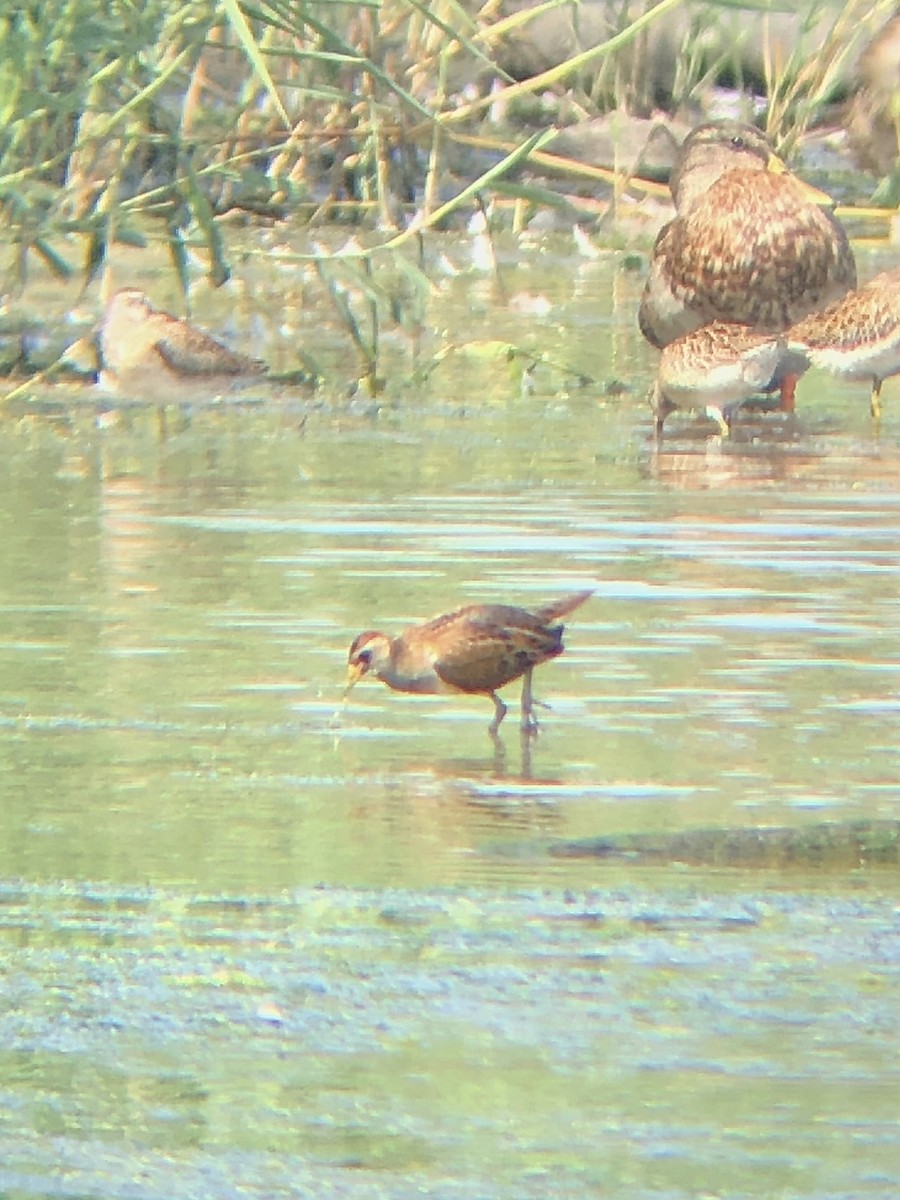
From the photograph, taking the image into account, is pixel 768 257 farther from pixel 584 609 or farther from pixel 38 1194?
pixel 38 1194

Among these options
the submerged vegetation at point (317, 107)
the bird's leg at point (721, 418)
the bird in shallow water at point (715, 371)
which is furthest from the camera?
the bird's leg at point (721, 418)

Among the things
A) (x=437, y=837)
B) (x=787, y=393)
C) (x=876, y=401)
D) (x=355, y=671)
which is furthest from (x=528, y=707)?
(x=787, y=393)

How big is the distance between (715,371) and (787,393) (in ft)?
2.92

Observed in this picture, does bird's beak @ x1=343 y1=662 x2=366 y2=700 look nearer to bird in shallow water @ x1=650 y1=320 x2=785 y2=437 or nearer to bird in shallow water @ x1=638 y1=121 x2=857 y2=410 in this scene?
bird in shallow water @ x1=650 y1=320 x2=785 y2=437

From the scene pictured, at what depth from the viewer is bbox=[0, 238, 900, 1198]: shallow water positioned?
382 centimetres

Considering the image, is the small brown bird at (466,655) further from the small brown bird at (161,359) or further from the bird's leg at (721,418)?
the small brown bird at (161,359)

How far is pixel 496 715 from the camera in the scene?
21.0ft

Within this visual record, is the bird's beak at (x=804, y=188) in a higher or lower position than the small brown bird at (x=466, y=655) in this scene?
higher

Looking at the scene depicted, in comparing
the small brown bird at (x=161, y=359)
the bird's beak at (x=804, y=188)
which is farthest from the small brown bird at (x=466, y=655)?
the bird's beak at (x=804, y=188)

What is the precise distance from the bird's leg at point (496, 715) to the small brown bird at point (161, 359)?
5297 millimetres

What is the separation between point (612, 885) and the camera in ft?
16.2

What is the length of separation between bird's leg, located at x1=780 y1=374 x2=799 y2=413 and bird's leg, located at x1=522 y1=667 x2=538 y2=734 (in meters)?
5.72

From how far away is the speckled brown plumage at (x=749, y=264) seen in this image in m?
13.2

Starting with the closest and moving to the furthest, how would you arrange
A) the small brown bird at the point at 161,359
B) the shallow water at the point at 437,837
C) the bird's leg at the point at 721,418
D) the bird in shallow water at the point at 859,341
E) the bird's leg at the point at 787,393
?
the shallow water at the point at 437,837 → the bird's leg at the point at 721,418 → the small brown bird at the point at 161,359 → the bird in shallow water at the point at 859,341 → the bird's leg at the point at 787,393
